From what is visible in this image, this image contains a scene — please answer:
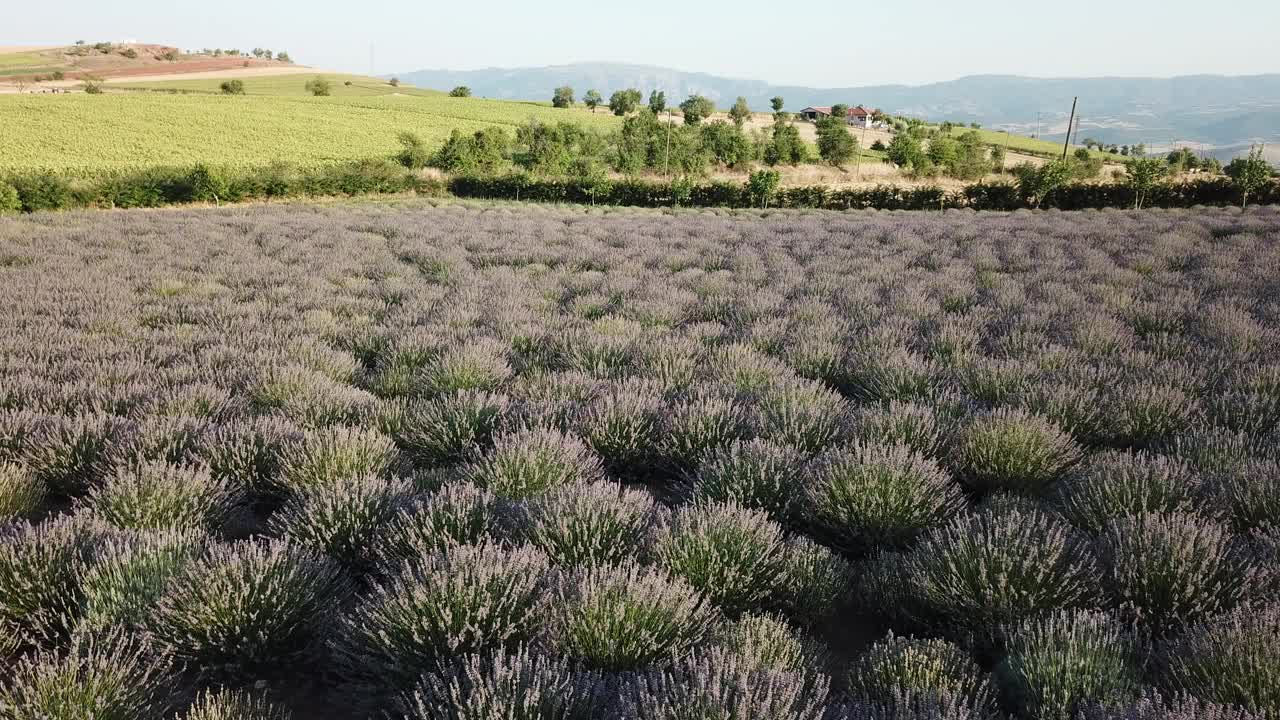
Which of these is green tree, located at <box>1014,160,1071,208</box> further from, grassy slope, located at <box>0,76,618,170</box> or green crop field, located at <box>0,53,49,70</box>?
green crop field, located at <box>0,53,49,70</box>

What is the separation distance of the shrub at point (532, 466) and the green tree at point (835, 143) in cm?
5458

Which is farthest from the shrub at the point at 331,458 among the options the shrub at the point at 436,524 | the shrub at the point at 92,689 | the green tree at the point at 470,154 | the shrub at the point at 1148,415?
the green tree at the point at 470,154

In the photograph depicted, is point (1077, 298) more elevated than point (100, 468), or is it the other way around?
point (1077, 298)

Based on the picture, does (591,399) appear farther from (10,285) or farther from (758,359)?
(10,285)

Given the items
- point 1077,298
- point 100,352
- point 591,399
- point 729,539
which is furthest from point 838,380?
point 100,352

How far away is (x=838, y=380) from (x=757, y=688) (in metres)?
3.71

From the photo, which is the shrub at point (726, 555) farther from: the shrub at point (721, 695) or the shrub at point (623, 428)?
the shrub at point (623, 428)

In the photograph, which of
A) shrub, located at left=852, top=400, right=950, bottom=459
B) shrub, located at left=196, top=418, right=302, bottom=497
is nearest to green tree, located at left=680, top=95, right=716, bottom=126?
shrub, located at left=852, top=400, right=950, bottom=459

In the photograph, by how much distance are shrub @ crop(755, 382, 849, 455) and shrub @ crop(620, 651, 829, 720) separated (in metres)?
1.97

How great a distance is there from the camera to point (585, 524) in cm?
288

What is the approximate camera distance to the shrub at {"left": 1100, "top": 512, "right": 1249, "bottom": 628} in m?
2.47

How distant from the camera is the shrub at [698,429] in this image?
4.03 m

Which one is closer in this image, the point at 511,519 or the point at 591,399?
the point at 511,519

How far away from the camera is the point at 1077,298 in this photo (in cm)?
721
